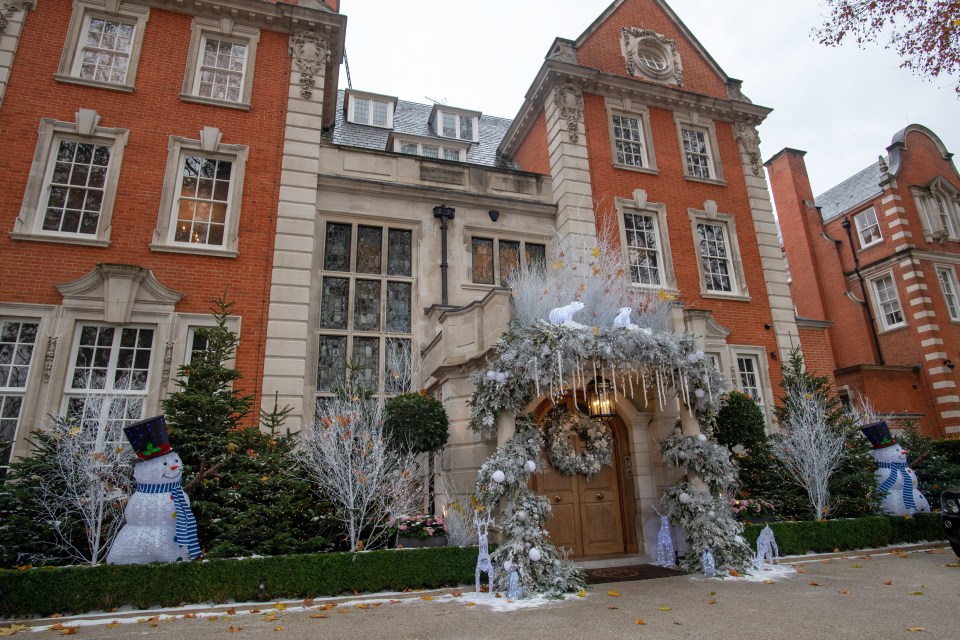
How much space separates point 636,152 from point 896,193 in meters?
13.7

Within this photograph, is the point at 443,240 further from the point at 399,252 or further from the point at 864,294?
the point at 864,294

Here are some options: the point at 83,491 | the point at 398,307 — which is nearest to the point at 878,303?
the point at 398,307

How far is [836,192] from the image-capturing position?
87.0 feet

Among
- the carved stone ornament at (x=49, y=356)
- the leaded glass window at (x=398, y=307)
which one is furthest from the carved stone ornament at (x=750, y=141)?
the carved stone ornament at (x=49, y=356)

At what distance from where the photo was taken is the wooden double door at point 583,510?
9.98 meters

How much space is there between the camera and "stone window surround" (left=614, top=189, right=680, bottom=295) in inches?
597

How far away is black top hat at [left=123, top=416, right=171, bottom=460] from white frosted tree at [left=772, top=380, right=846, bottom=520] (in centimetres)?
1170

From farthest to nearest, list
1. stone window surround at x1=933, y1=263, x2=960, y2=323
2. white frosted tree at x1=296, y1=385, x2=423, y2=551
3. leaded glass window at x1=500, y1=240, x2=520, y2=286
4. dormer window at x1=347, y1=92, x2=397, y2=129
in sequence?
stone window surround at x1=933, y1=263, x2=960, y2=323
dormer window at x1=347, y1=92, x2=397, y2=129
leaded glass window at x1=500, y1=240, x2=520, y2=286
white frosted tree at x1=296, y1=385, x2=423, y2=551

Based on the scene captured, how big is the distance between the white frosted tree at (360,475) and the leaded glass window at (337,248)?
5.05 meters

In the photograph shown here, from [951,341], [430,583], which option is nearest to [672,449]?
[430,583]

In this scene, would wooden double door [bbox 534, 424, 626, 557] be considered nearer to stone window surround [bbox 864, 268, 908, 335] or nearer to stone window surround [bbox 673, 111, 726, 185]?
stone window surround [bbox 673, 111, 726, 185]

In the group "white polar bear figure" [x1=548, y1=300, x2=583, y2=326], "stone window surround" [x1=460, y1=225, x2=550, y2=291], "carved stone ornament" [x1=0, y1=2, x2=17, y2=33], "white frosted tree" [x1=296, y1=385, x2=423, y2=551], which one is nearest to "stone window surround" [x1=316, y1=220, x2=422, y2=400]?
"stone window surround" [x1=460, y1=225, x2=550, y2=291]

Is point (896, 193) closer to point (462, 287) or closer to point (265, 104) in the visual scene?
point (462, 287)

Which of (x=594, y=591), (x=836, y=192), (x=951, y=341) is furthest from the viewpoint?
(x=836, y=192)
